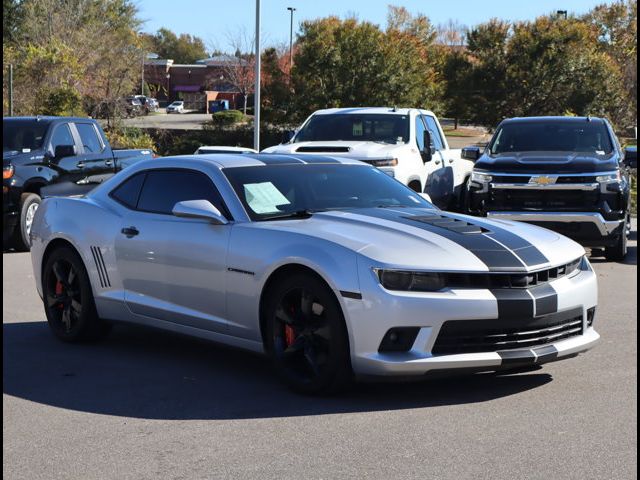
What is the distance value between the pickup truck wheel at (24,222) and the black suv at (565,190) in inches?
239

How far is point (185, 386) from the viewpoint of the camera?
6.61m

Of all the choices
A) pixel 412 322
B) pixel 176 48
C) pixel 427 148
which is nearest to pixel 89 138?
pixel 427 148

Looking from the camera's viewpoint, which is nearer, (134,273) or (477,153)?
(134,273)

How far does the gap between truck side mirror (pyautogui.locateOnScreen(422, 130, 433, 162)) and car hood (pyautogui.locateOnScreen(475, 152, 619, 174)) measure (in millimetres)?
1284

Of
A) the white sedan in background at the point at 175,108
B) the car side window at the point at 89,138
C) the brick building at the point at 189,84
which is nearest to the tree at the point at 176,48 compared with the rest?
the brick building at the point at 189,84

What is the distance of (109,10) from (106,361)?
48.3 m

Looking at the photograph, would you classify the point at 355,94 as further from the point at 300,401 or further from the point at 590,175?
the point at 300,401

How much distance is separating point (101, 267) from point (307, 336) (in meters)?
2.15

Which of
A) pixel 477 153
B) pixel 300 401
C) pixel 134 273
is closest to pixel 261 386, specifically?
pixel 300 401

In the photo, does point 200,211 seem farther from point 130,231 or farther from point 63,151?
point 63,151

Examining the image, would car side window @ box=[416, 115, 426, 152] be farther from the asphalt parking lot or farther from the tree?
the tree

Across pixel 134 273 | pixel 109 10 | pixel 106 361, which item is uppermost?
pixel 109 10

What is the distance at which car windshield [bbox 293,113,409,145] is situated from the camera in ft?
50.0

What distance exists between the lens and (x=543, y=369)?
7039mm
